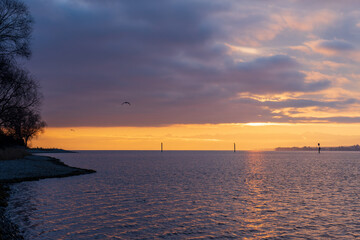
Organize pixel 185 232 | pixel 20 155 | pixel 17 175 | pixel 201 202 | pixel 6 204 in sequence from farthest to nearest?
pixel 20 155
pixel 17 175
pixel 201 202
pixel 6 204
pixel 185 232

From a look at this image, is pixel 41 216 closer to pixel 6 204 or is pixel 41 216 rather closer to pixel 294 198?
pixel 6 204

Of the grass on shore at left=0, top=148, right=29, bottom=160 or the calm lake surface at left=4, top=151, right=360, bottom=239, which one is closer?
the calm lake surface at left=4, top=151, right=360, bottom=239

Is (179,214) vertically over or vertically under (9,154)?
under

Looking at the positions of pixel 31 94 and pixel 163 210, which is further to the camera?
pixel 31 94

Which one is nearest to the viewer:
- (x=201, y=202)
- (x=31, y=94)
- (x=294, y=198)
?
(x=201, y=202)

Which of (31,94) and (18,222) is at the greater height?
(31,94)

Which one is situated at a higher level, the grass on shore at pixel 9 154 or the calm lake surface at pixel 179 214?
the grass on shore at pixel 9 154

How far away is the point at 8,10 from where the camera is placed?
27.3 m

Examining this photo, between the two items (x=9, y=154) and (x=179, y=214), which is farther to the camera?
(x=9, y=154)

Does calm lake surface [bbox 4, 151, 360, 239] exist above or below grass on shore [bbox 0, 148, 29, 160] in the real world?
below

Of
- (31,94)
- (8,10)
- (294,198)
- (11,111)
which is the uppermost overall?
(8,10)

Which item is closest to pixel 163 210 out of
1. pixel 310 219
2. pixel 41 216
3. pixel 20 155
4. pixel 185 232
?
pixel 185 232

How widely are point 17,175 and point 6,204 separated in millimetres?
25754

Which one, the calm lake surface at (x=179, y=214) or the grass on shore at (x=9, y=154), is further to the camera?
the grass on shore at (x=9, y=154)
